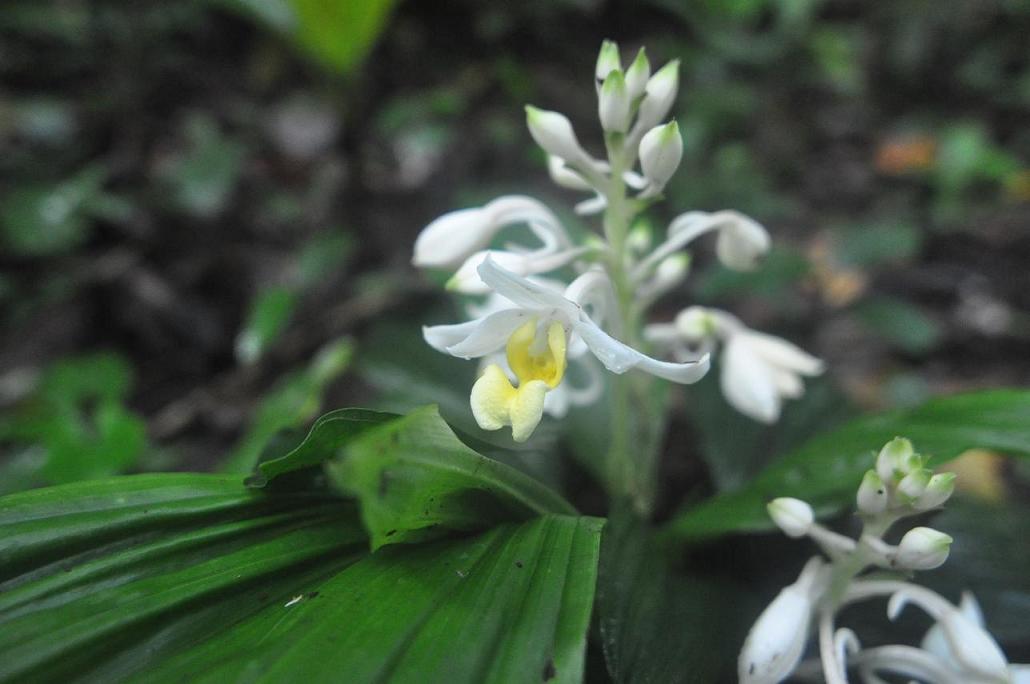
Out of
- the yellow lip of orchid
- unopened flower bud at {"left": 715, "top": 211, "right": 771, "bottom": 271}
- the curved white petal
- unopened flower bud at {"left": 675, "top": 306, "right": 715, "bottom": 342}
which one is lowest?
unopened flower bud at {"left": 675, "top": 306, "right": 715, "bottom": 342}

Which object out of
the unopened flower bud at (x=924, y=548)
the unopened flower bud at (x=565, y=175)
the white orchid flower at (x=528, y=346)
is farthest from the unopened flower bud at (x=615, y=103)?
the unopened flower bud at (x=924, y=548)

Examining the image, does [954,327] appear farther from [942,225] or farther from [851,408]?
[851,408]

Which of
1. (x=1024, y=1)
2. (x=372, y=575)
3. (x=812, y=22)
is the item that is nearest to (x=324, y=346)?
(x=372, y=575)

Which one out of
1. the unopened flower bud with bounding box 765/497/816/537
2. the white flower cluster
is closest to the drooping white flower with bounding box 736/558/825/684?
the white flower cluster

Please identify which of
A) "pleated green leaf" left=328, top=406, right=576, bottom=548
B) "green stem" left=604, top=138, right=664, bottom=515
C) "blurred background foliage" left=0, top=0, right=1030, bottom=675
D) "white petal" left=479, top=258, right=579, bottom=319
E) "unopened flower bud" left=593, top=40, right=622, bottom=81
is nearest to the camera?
"pleated green leaf" left=328, top=406, right=576, bottom=548

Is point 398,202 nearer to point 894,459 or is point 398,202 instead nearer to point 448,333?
point 448,333

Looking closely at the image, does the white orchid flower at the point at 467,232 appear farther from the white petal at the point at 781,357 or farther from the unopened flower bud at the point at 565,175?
the white petal at the point at 781,357

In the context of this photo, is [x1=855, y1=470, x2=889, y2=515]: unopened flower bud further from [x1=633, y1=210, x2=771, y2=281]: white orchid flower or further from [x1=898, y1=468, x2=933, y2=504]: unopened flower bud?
[x1=633, y1=210, x2=771, y2=281]: white orchid flower

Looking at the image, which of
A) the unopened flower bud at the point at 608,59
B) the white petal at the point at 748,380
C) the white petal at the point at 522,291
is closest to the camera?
the white petal at the point at 522,291
